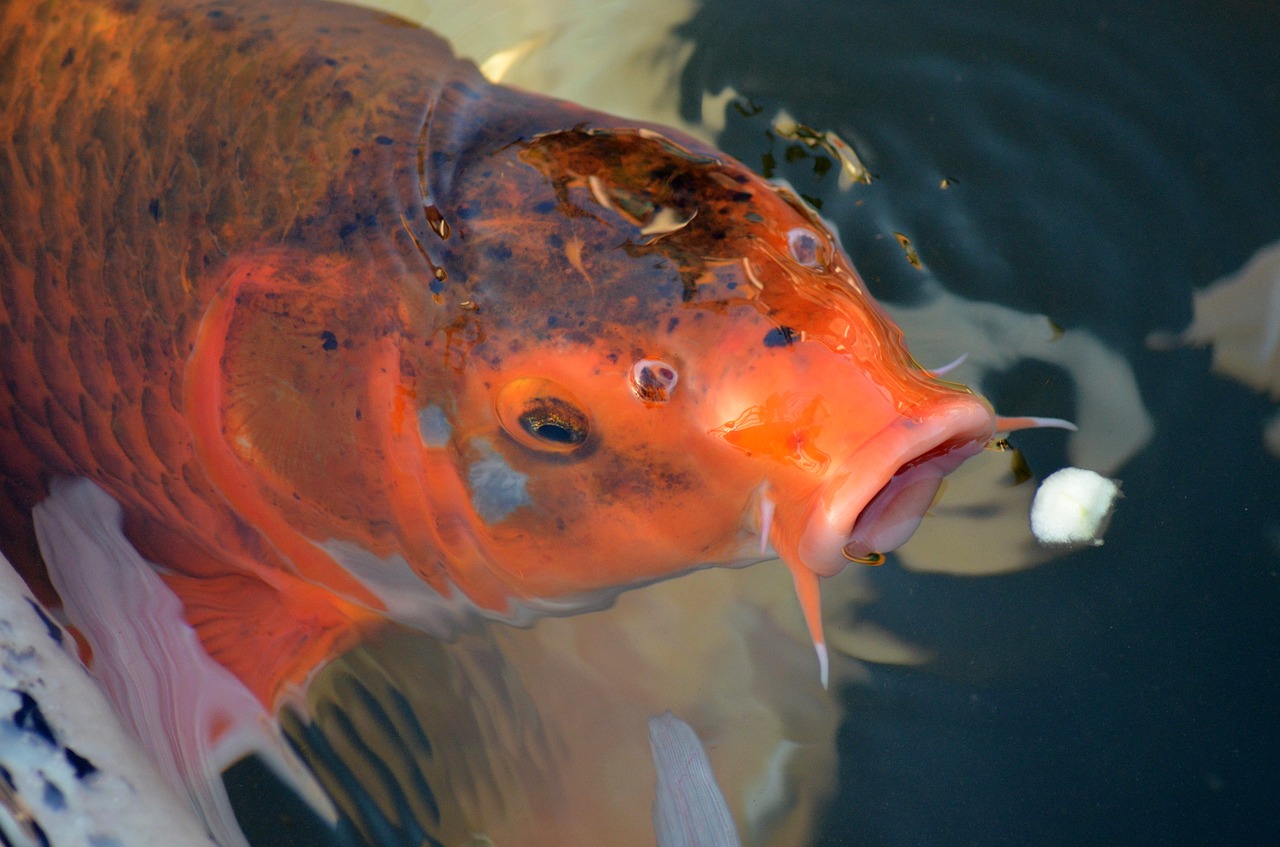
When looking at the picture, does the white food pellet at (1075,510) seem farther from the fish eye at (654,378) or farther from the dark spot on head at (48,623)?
the dark spot on head at (48,623)

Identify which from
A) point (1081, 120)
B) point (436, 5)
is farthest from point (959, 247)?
point (436, 5)

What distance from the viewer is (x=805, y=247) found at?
1.45 meters

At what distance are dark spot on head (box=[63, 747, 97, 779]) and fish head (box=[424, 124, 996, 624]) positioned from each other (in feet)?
2.05

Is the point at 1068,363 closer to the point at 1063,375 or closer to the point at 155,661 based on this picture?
the point at 1063,375

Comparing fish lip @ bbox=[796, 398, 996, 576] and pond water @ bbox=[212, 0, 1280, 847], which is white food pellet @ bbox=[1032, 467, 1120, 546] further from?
fish lip @ bbox=[796, 398, 996, 576]

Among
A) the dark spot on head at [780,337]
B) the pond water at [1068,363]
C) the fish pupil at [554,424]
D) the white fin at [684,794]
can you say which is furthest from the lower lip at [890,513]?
the white fin at [684,794]

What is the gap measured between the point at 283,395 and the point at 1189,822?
5.60ft

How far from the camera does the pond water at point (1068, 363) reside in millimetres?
1864

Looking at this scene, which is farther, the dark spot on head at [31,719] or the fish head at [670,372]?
the fish head at [670,372]

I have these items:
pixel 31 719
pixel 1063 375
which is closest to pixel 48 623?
pixel 31 719

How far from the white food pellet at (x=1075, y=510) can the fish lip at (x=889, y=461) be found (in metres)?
0.71

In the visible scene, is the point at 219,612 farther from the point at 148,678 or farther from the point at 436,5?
the point at 436,5

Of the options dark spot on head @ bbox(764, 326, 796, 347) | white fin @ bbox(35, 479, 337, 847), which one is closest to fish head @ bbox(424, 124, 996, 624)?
dark spot on head @ bbox(764, 326, 796, 347)

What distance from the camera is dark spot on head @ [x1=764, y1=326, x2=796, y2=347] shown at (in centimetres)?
134
